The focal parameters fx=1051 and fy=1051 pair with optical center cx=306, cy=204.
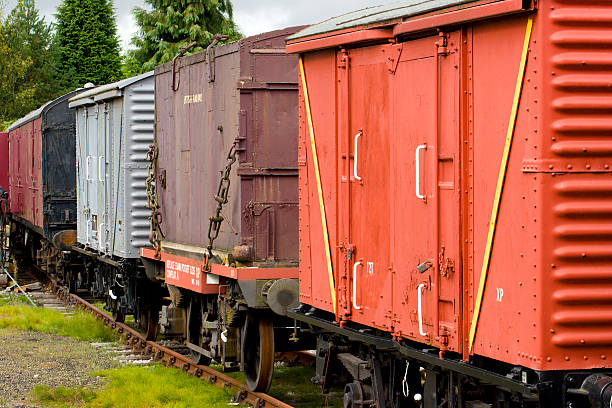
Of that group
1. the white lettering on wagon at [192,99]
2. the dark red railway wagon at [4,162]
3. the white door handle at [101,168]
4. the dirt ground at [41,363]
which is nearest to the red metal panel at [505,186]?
the white lettering on wagon at [192,99]

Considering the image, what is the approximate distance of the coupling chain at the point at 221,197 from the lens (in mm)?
11508

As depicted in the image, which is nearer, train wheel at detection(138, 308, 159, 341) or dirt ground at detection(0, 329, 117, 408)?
dirt ground at detection(0, 329, 117, 408)

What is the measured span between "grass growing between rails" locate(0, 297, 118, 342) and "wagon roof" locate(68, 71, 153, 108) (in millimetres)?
3953

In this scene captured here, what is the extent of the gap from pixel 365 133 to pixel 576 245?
114 inches

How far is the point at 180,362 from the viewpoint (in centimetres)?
1464

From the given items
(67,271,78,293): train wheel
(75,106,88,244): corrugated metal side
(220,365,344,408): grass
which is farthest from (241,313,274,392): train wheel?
(67,271,78,293): train wheel

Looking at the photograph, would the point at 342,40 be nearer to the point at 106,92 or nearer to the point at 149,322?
the point at 149,322

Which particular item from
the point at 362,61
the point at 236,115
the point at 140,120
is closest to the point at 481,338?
the point at 362,61

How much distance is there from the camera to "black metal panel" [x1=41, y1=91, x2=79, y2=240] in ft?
77.6

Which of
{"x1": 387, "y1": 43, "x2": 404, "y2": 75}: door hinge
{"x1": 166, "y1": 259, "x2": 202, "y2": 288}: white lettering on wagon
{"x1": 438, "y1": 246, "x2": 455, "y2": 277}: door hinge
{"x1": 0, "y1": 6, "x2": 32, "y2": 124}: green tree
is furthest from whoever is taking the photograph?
{"x1": 0, "y1": 6, "x2": 32, "y2": 124}: green tree

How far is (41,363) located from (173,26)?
32727 mm

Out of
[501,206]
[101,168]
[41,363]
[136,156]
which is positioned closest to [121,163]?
[136,156]

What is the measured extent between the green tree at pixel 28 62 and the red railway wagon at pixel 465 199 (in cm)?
5462

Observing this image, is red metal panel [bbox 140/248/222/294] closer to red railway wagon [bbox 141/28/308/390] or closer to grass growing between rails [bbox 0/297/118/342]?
red railway wagon [bbox 141/28/308/390]
